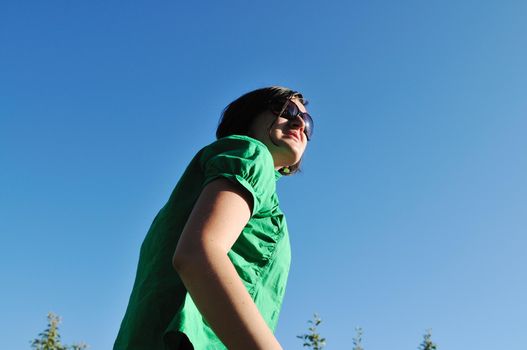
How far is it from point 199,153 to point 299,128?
27.2 inches

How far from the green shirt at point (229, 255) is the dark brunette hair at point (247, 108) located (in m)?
0.66

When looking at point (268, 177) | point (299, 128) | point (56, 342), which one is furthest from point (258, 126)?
point (56, 342)

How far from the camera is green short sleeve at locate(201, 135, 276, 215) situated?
1379 mm

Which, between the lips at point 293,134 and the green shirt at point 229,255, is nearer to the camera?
the green shirt at point 229,255

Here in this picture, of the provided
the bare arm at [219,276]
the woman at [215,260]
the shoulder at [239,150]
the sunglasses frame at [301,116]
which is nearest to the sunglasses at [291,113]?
the sunglasses frame at [301,116]

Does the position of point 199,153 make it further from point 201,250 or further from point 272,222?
point 201,250

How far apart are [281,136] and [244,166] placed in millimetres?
831

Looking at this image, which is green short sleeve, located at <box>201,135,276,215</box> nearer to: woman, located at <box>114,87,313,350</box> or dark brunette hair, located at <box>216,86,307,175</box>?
woman, located at <box>114,87,313,350</box>

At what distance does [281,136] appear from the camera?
7.25ft

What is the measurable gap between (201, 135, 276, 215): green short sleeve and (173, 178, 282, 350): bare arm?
7 cm

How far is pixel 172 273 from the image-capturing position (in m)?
1.50

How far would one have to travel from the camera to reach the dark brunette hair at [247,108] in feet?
7.79

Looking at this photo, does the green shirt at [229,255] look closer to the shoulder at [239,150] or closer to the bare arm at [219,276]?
the shoulder at [239,150]

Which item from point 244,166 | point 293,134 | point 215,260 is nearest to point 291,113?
point 293,134
